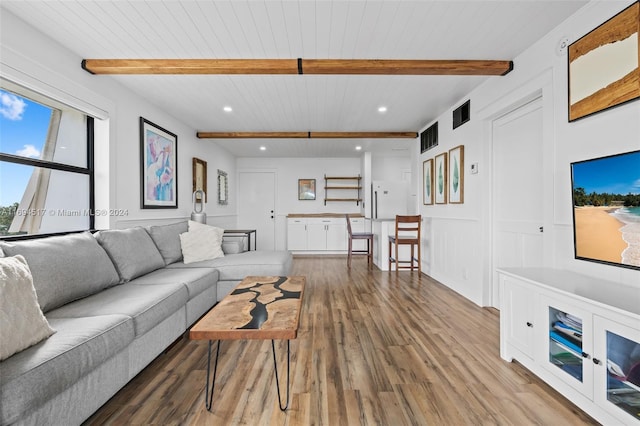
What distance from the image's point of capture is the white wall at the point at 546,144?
175 cm

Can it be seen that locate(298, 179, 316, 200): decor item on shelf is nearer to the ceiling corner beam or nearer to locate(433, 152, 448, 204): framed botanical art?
locate(433, 152, 448, 204): framed botanical art

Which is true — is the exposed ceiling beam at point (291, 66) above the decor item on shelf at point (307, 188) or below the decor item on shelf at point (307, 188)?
above

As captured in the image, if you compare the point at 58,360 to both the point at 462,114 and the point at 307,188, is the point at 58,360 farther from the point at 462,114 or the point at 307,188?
the point at 307,188

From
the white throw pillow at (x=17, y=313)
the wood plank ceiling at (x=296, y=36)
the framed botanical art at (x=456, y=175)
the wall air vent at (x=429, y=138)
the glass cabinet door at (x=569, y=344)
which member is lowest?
the glass cabinet door at (x=569, y=344)

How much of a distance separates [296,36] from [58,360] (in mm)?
2453

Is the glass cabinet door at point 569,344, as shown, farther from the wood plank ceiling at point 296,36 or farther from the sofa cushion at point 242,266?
the sofa cushion at point 242,266

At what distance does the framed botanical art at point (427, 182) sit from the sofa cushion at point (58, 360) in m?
Answer: 4.23

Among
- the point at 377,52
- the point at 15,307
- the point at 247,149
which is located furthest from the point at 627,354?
the point at 247,149

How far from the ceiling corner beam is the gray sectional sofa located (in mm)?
1533

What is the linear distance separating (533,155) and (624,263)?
138cm

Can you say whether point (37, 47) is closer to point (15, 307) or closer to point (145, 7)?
point (145, 7)

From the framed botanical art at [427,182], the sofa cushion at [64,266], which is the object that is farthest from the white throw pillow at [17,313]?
the framed botanical art at [427,182]

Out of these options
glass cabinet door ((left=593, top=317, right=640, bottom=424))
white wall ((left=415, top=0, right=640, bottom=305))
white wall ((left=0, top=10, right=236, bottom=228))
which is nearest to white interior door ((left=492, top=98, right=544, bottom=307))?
white wall ((left=415, top=0, right=640, bottom=305))

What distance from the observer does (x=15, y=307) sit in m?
1.25
